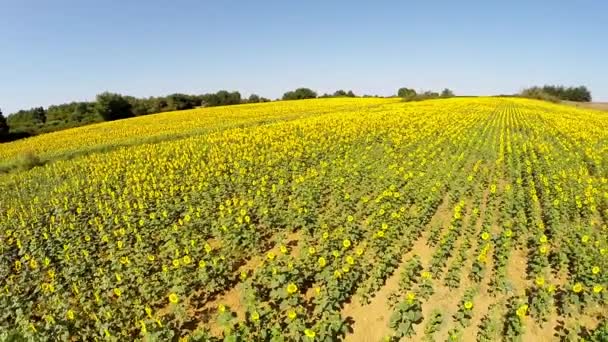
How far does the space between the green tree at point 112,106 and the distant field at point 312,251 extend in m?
39.3

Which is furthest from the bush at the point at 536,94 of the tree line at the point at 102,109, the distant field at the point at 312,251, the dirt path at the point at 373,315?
the dirt path at the point at 373,315

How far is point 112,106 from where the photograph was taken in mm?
52062

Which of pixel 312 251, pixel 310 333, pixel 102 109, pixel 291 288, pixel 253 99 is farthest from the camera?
pixel 253 99

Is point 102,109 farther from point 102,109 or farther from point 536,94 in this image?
point 536,94

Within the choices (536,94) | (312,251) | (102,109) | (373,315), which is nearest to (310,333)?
(373,315)

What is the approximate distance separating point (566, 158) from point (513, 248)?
9.28m

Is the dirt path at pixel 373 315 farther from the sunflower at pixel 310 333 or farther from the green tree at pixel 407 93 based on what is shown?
the green tree at pixel 407 93

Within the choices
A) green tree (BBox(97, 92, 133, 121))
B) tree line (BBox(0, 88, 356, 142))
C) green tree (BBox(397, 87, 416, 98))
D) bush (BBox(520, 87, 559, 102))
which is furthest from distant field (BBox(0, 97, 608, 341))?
bush (BBox(520, 87, 559, 102))

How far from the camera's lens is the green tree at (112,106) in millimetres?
50625

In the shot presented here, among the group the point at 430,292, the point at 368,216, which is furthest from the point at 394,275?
the point at 368,216

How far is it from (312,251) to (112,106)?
52839 millimetres

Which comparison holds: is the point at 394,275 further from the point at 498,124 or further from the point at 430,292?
the point at 498,124

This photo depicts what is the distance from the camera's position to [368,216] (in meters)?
9.33

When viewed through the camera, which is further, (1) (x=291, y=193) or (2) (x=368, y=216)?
(1) (x=291, y=193)
